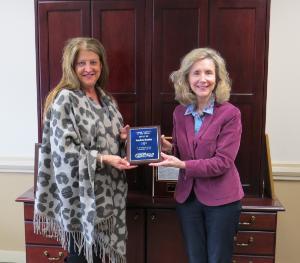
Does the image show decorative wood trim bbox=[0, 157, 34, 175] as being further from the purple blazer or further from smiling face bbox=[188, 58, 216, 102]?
smiling face bbox=[188, 58, 216, 102]

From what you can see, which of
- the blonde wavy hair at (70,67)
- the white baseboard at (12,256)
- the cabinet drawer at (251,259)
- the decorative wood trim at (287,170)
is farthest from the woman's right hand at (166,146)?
the white baseboard at (12,256)

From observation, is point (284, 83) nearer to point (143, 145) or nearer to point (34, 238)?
point (143, 145)

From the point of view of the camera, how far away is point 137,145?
5.64ft

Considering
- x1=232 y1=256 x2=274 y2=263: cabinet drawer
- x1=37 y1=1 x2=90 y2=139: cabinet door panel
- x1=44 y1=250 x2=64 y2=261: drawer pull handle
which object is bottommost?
x1=44 y1=250 x2=64 y2=261: drawer pull handle

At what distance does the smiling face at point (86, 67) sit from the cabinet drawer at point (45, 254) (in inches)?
38.4

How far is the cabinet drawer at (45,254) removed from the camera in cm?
213

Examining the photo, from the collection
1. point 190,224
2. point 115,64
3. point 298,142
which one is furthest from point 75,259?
point 298,142

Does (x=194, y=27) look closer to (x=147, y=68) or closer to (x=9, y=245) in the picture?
(x=147, y=68)

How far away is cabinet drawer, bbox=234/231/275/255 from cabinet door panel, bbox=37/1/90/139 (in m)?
1.32

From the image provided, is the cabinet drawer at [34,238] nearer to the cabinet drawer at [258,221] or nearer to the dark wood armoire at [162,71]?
the dark wood armoire at [162,71]

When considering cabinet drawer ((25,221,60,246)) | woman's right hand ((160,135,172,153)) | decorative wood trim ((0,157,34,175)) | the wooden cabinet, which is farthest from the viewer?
decorative wood trim ((0,157,34,175))

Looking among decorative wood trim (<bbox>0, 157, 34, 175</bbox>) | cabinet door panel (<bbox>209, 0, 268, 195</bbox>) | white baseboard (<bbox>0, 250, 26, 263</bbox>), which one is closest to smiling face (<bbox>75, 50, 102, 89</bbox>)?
cabinet door panel (<bbox>209, 0, 268, 195</bbox>)

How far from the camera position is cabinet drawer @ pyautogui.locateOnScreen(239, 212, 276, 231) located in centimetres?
198

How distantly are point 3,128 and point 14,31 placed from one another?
68 cm
